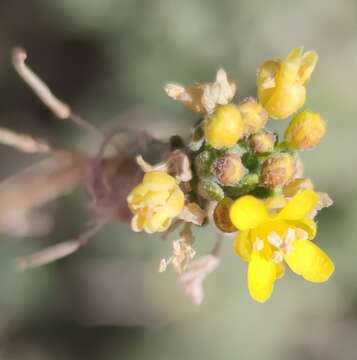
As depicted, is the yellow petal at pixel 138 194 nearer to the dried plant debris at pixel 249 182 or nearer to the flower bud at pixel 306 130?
the dried plant debris at pixel 249 182

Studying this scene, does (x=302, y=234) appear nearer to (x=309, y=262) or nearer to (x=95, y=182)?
(x=309, y=262)

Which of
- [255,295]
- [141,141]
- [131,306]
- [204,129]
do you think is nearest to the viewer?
[255,295]

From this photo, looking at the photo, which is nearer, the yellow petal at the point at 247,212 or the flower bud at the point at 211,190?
the yellow petal at the point at 247,212

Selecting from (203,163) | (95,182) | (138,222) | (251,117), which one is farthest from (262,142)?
(95,182)

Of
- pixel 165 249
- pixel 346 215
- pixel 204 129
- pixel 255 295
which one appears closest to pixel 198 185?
pixel 204 129

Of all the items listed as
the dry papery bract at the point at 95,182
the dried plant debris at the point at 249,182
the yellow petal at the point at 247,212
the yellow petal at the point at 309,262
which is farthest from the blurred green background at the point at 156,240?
the yellow petal at the point at 247,212

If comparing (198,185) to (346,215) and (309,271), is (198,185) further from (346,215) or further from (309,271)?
(346,215)

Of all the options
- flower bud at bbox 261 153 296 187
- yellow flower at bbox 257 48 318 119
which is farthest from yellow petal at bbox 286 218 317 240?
yellow flower at bbox 257 48 318 119
